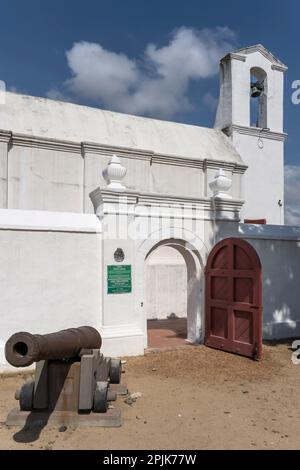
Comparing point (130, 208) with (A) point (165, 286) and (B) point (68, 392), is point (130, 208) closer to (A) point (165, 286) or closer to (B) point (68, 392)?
(B) point (68, 392)

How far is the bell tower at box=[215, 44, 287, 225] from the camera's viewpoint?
695 inches

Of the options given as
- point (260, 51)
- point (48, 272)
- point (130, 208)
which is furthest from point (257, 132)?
point (48, 272)

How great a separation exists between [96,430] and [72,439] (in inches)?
13.9

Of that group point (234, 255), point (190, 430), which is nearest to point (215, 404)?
point (190, 430)

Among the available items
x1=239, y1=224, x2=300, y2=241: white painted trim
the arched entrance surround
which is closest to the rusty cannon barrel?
the arched entrance surround

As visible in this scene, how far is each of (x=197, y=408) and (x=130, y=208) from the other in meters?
4.56

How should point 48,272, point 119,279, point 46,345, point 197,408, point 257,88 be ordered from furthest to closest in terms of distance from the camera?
1. point 257,88
2. point 119,279
3. point 48,272
4. point 197,408
5. point 46,345

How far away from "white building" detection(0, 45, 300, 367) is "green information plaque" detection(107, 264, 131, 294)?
0.07ft

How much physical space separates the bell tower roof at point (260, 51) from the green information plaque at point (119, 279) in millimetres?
12971

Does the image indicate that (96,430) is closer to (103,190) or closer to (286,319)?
(103,190)

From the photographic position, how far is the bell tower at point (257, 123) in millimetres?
17656

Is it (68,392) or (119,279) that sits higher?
(119,279)

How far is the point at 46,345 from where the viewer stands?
458cm

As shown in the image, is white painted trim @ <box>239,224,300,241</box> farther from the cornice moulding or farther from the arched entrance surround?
the cornice moulding
